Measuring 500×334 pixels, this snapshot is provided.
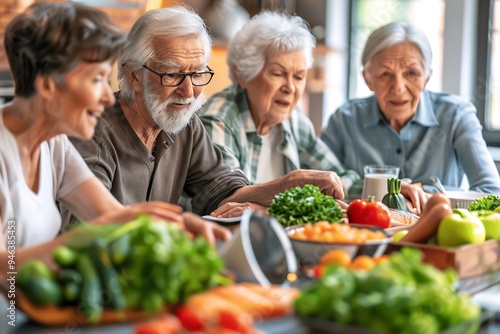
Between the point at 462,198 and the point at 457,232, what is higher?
the point at 457,232

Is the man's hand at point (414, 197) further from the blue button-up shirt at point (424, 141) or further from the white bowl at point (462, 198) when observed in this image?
the blue button-up shirt at point (424, 141)

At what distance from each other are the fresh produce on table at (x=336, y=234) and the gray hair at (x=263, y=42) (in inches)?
64.0

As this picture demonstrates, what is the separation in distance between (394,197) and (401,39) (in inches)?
43.7

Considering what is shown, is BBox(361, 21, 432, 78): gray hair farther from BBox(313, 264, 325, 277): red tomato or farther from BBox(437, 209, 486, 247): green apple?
BBox(313, 264, 325, 277): red tomato

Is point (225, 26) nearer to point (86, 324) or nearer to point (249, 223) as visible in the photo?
point (249, 223)

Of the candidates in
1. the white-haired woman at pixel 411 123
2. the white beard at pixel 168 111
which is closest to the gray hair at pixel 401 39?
the white-haired woman at pixel 411 123

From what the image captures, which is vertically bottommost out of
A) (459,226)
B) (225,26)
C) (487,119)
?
(487,119)

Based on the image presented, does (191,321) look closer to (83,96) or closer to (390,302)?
(390,302)

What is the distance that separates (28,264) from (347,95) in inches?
176

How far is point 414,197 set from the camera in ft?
9.50

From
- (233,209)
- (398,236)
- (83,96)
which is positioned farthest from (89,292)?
(233,209)

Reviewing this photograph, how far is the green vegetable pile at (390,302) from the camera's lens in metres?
1.27

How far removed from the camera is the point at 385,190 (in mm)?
2947

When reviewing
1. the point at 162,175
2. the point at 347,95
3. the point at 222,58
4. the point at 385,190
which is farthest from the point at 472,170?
the point at 347,95
